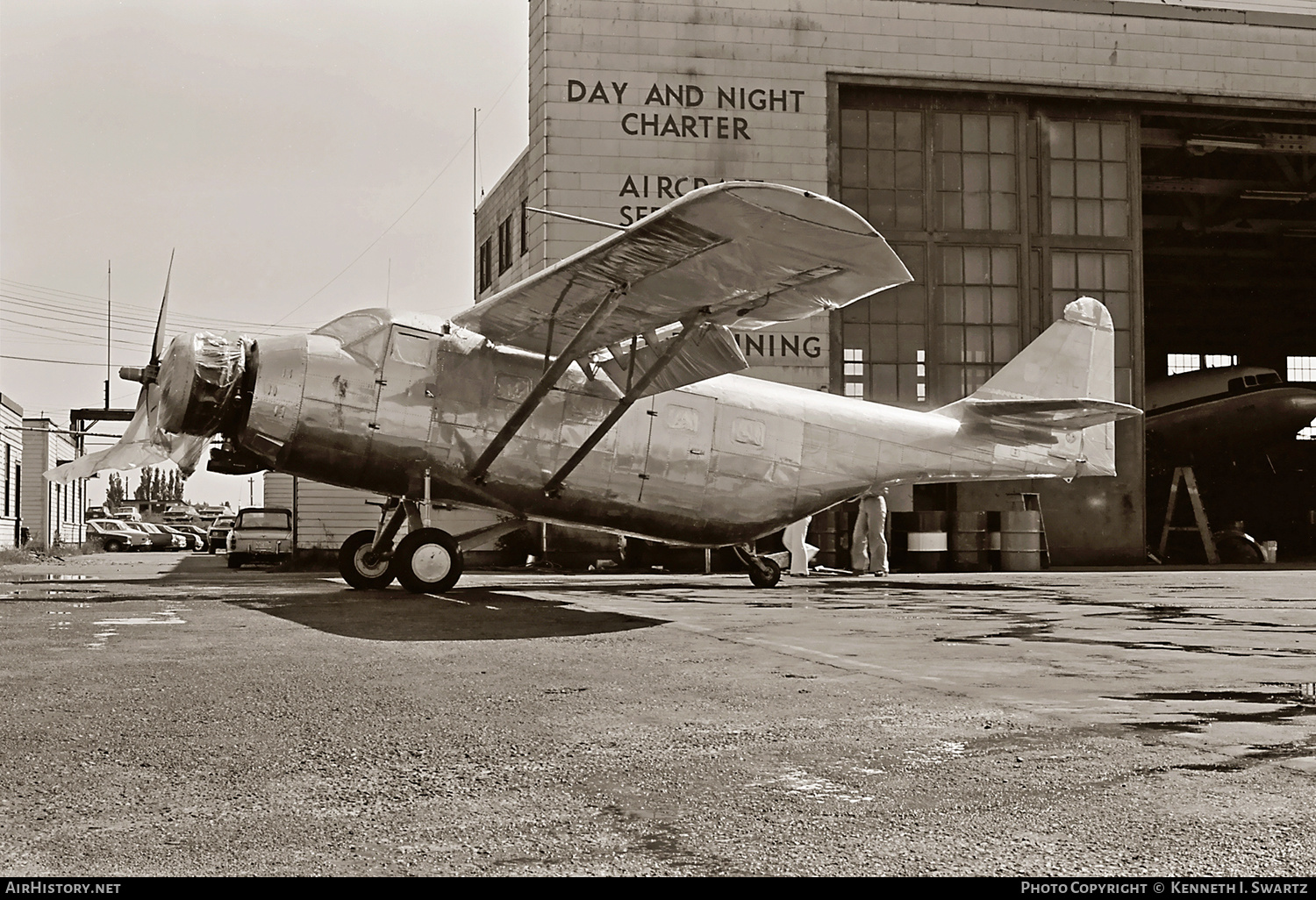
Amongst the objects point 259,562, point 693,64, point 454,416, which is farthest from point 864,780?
point 259,562

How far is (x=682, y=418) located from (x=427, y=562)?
3659 mm

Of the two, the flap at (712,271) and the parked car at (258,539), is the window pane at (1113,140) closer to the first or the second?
the flap at (712,271)

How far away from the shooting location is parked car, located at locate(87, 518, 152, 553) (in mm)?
62156

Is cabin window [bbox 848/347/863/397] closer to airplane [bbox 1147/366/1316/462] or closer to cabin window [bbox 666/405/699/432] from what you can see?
airplane [bbox 1147/366/1316/462]

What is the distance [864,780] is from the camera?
4078mm

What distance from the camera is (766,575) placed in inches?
687

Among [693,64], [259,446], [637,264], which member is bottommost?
[259,446]

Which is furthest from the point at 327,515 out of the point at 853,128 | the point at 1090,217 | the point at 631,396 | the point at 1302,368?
the point at 1302,368

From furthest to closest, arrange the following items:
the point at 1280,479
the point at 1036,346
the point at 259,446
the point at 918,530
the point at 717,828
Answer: the point at 1280,479
the point at 918,530
the point at 1036,346
the point at 259,446
the point at 717,828

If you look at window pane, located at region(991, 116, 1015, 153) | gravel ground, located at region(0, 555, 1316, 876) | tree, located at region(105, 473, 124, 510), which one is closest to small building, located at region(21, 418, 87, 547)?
window pane, located at region(991, 116, 1015, 153)

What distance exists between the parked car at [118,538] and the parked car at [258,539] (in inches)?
1337

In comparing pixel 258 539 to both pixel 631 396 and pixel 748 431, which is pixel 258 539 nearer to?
pixel 748 431
